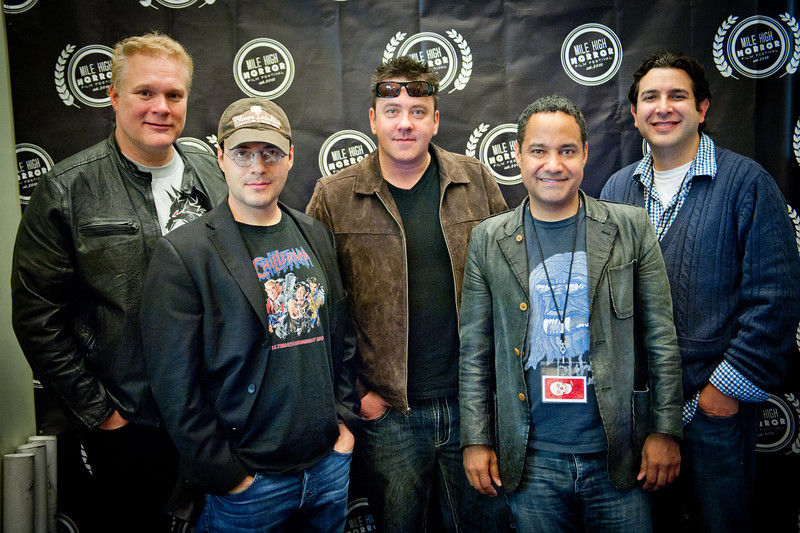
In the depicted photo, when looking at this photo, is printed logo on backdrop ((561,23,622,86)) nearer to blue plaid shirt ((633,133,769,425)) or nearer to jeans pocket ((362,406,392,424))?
blue plaid shirt ((633,133,769,425))

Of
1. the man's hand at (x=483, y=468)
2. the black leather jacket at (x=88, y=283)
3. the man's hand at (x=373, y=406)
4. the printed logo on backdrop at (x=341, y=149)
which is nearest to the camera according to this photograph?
the man's hand at (x=483, y=468)

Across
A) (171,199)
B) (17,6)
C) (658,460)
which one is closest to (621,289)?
(658,460)

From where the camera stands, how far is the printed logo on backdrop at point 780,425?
2.91m

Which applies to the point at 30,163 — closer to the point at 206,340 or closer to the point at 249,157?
the point at 249,157

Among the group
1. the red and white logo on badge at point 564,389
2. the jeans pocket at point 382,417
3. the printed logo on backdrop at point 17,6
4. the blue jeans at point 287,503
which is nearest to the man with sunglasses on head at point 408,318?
the jeans pocket at point 382,417

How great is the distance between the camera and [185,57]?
229cm

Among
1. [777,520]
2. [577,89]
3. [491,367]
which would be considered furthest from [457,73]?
[777,520]

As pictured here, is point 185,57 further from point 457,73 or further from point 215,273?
point 457,73

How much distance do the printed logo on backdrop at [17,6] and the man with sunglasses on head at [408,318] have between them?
1952mm

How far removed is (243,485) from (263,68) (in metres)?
2.15

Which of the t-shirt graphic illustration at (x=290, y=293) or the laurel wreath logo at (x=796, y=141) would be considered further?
the laurel wreath logo at (x=796, y=141)

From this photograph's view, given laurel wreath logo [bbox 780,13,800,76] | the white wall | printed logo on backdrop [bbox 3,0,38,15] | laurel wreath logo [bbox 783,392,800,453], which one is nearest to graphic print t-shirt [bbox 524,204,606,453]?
laurel wreath logo [bbox 783,392,800,453]

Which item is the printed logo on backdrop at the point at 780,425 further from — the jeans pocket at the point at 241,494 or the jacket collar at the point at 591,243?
the jeans pocket at the point at 241,494

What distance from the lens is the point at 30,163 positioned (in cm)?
277
